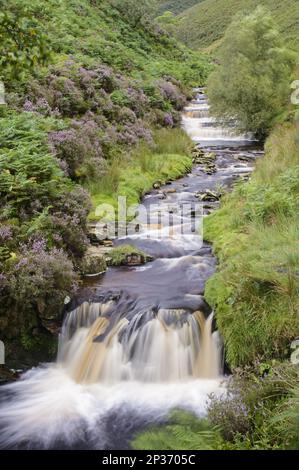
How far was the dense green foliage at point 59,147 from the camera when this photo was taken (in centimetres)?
704

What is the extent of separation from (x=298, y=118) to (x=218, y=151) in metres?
4.58

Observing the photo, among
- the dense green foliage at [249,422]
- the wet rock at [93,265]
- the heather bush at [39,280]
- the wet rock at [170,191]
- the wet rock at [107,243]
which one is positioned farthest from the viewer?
the wet rock at [170,191]

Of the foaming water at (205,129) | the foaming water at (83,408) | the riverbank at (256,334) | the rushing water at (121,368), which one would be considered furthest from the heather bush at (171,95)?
the foaming water at (83,408)

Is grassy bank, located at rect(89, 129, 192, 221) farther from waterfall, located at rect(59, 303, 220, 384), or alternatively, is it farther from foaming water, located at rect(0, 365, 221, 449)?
foaming water, located at rect(0, 365, 221, 449)

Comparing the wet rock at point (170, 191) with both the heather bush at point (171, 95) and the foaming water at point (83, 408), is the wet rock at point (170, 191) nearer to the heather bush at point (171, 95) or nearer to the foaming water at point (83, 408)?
the foaming water at point (83, 408)

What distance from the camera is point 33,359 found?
280 inches

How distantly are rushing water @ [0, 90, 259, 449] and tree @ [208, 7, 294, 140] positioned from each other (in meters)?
12.0

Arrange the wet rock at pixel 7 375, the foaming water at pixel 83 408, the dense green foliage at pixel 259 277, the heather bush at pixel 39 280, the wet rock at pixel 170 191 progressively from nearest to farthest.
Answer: the foaming water at pixel 83 408, the dense green foliage at pixel 259 277, the wet rock at pixel 7 375, the heather bush at pixel 39 280, the wet rock at pixel 170 191

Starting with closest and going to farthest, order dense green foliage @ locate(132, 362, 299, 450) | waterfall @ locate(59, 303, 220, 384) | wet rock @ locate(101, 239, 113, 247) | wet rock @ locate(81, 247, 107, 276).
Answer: dense green foliage @ locate(132, 362, 299, 450), waterfall @ locate(59, 303, 220, 384), wet rock @ locate(81, 247, 107, 276), wet rock @ locate(101, 239, 113, 247)

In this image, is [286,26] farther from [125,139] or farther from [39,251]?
[39,251]

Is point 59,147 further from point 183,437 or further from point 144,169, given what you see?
point 183,437

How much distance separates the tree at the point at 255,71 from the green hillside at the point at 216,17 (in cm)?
5296

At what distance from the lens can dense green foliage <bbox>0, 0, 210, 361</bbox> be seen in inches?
277

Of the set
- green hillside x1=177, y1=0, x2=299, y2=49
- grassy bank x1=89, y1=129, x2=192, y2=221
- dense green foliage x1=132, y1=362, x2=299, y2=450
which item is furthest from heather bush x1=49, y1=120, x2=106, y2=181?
green hillside x1=177, y1=0, x2=299, y2=49
